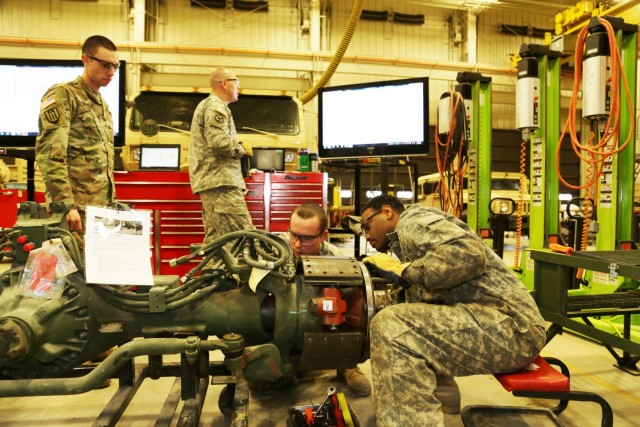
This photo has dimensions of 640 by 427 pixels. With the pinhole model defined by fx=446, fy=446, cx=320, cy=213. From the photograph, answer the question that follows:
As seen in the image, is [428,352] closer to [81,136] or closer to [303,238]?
[303,238]

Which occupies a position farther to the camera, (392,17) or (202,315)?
(392,17)

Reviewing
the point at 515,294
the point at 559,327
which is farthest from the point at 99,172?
the point at 559,327

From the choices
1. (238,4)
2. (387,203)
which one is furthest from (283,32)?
(387,203)

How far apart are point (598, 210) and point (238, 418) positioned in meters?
2.78

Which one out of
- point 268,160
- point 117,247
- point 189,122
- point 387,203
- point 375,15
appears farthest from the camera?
point 375,15

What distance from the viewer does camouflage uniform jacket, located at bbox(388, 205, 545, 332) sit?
1.40m

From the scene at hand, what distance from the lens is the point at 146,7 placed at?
8594 mm

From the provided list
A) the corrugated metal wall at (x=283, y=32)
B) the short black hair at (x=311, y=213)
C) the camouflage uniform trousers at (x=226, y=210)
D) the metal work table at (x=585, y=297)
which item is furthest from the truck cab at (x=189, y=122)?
the corrugated metal wall at (x=283, y=32)

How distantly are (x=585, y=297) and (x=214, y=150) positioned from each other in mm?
2288

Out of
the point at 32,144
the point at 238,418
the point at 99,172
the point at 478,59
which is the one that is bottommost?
the point at 238,418

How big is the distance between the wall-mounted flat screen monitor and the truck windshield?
3.27 ft

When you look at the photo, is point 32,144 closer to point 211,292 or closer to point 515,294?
point 211,292

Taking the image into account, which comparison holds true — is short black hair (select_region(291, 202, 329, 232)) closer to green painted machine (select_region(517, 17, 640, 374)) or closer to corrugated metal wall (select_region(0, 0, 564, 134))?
green painted machine (select_region(517, 17, 640, 374))

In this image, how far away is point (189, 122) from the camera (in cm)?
449
